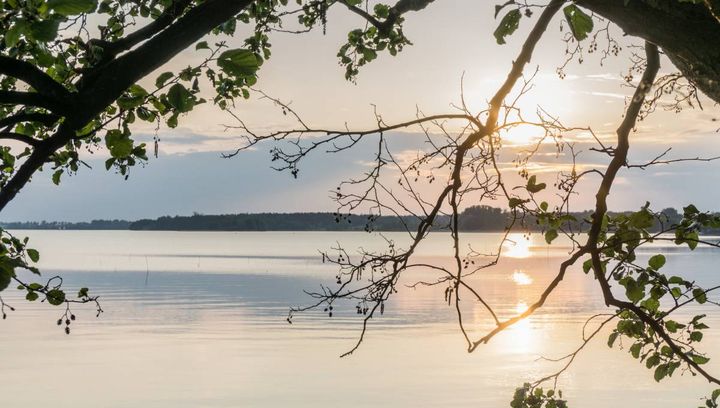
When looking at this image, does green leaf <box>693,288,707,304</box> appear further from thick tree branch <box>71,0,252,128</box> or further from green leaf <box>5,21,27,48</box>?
green leaf <box>5,21,27,48</box>

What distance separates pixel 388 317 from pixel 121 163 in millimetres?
45635

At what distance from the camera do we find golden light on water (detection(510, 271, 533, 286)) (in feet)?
266

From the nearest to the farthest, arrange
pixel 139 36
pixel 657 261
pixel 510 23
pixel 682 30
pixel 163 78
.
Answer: pixel 163 78 → pixel 139 36 → pixel 682 30 → pixel 510 23 → pixel 657 261

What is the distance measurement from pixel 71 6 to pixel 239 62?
65 cm

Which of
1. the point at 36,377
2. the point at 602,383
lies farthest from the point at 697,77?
the point at 36,377

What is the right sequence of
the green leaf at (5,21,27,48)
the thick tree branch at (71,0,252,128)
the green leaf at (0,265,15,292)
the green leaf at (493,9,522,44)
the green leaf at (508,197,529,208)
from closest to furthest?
the green leaf at (5,21,27,48)
the green leaf at (0,265,15,292)
the thick tree branch at (71,0,252,128)
the green leaf at (493,9,522,44)
the green leaf at (508,197,529,208)

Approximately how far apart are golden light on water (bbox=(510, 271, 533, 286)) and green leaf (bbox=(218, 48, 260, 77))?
257 feet

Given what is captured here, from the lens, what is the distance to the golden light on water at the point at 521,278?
81.2 m

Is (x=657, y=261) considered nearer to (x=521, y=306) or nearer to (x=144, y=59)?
(x=144, y=59)

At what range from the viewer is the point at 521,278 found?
Result: 89.2m

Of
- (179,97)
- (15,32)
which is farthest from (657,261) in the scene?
(15,32)

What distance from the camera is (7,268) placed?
10.2 ft

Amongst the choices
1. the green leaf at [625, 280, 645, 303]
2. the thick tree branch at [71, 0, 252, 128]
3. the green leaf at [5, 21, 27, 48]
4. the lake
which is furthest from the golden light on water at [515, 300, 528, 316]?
the green leaf at [5, 21, 27, 48]

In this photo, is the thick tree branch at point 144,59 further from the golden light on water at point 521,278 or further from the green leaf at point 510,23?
the golden light on water at point 521,278
